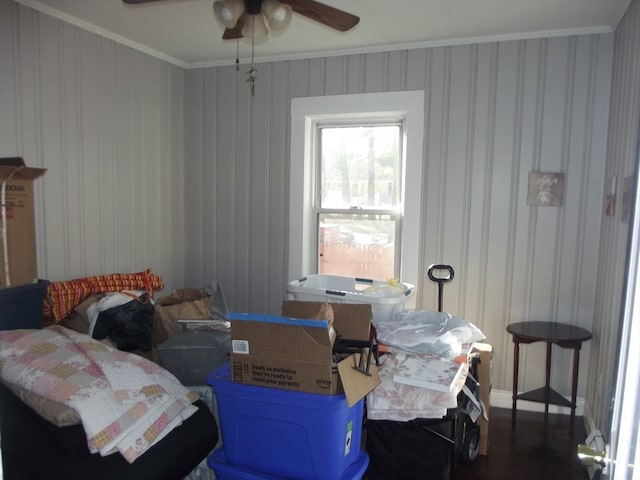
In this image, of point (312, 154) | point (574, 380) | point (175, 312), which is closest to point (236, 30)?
point (175, 312)

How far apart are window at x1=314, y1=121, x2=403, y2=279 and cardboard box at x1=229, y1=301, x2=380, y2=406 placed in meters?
1.77

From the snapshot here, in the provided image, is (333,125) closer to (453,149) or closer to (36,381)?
(453,149)

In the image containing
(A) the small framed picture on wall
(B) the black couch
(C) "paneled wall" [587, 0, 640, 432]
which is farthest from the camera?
(A) the small framed picture on wall

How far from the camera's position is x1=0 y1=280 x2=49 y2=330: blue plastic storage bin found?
7.35 feet

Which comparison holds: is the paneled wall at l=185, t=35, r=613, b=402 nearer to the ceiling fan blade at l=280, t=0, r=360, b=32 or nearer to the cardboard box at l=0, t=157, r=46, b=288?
the ceiling fan blade at l=280, t=0, r=360, b=32

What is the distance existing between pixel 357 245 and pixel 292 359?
1960mm

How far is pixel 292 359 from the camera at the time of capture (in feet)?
5.74

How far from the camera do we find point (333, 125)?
361 centimetres

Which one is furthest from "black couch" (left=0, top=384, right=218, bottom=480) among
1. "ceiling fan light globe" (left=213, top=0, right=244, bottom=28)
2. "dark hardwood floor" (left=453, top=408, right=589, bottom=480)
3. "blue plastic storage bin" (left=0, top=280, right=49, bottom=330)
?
"ceiling fan light globe" (left=213, top=0, right=244, bottom=28)

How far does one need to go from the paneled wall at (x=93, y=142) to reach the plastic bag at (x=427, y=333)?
79.9 inches

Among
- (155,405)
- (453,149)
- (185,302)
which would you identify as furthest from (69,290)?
(453,149)

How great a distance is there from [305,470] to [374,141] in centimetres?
243

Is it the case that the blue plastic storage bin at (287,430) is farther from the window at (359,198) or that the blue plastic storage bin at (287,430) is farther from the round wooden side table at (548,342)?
the window at (359,198)

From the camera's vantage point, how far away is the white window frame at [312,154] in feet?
10.7
